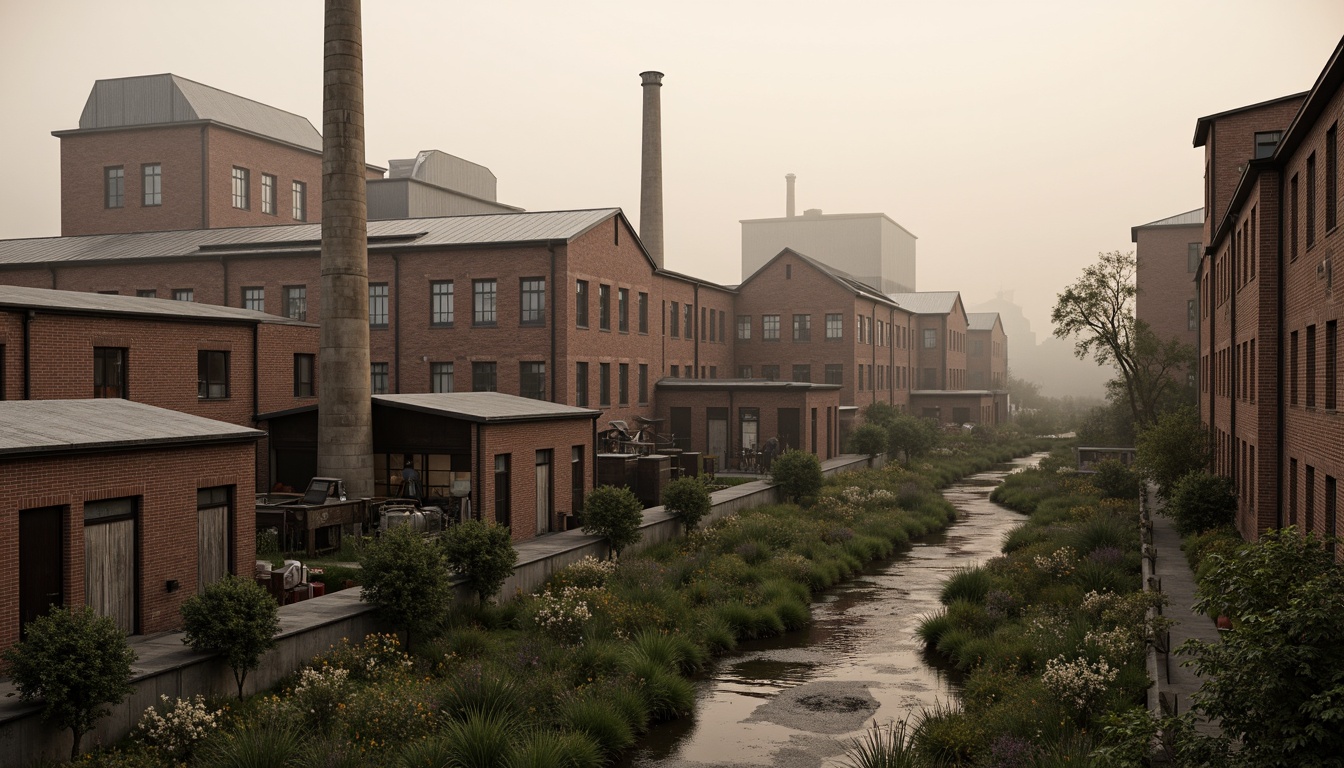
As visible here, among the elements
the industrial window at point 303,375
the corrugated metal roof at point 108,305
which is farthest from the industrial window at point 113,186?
the corrugated metal roof at point 108,305

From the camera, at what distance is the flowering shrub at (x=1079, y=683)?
1342 cm

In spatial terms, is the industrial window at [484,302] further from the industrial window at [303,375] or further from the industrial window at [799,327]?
the industrial window at [799,327]

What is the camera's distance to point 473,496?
23406mm

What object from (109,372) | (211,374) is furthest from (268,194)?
(109,372)

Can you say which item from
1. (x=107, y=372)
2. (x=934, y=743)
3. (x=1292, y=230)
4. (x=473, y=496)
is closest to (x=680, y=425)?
(x=473, y=496)

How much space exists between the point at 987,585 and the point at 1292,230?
8.77 m

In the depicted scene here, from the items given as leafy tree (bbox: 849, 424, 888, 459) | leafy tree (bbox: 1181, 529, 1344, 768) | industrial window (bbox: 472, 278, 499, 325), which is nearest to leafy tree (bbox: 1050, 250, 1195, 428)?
leafy tree (bbox: 849, 424, 888, 459)

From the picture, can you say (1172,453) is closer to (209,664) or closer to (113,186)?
(209,664)

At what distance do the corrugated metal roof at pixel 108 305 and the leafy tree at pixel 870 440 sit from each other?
28.4 m

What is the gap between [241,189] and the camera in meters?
50.5

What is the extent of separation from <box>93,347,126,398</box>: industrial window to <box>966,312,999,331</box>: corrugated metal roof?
8021cm

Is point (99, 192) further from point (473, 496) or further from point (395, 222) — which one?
point (473, 496)

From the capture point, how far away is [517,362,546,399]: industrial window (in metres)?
37.5

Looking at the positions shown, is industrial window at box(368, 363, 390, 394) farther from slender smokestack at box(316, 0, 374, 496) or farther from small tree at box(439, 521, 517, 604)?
small tree at box(439, 521, 517, 604)
